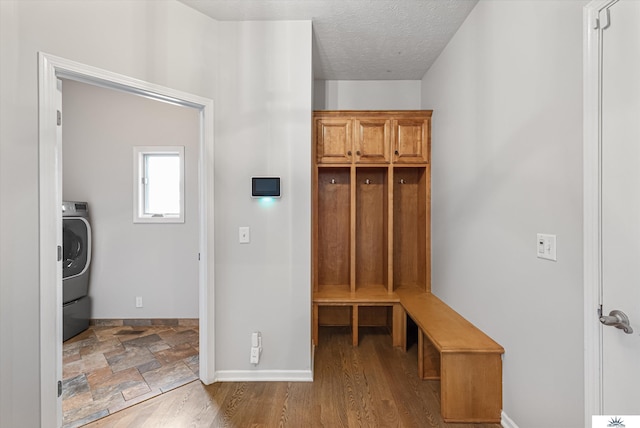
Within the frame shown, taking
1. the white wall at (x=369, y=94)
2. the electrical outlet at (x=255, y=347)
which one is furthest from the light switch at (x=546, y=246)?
the white wall at (x=369, y=94)

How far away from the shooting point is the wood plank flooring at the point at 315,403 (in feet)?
5.88

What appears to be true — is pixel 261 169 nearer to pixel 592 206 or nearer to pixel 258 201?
pixel 258 201

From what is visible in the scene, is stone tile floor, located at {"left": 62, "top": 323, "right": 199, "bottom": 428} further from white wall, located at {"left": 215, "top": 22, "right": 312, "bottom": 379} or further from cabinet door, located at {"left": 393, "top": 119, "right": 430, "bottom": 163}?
cabinet door, located at {"left": 393, "top": 119, "right": 430, "bottom": 163}

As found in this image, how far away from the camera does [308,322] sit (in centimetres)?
226

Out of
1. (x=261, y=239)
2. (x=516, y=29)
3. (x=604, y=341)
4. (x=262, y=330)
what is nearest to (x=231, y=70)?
(x=261, y=239)

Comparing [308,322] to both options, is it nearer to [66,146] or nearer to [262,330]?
[262,330]

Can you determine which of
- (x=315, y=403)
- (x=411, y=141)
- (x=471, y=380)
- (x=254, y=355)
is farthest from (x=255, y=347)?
(x=411, y=141)

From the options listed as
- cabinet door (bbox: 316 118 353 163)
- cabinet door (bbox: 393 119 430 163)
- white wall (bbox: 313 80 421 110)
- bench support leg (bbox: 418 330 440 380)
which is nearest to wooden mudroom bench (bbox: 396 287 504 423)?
bench support leg (bbox: 418 330 440 380)

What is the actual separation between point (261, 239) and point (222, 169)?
A: 653 mm

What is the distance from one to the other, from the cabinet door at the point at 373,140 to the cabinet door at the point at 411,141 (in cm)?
10

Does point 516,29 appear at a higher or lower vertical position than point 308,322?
higher

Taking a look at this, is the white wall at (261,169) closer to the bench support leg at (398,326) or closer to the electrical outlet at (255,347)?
the electrical outlet at (255,347)

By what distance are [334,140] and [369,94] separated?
90cm

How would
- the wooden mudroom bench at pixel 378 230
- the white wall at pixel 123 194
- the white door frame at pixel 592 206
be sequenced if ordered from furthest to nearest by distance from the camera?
the white wall at pixel 123 194 < the wooden mudroom bench at pixel 378 230 < the white door frame at pixel 592 206
